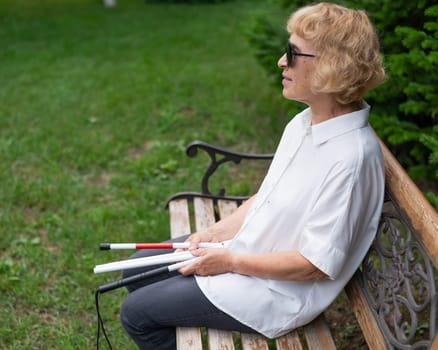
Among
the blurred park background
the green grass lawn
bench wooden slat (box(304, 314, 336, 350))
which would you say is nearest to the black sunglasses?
the blurred park background

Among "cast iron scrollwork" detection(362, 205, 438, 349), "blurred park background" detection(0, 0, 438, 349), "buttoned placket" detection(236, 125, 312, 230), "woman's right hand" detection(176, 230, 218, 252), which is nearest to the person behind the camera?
"cast iron scrollwork" detection(362, 205, 438, 349)

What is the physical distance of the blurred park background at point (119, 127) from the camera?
340 centimetres

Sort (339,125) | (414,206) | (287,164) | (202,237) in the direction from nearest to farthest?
(414,206) < (339,125) < (287,164) < (202,237)

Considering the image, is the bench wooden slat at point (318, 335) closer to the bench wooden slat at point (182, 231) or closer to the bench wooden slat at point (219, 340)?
the bench wooden slat at point (219, 340)

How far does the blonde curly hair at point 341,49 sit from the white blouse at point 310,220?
5.5 inches

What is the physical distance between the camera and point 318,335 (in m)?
2.48

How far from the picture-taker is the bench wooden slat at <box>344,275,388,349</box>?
2.26 m

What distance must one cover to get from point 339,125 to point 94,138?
12.1 feet

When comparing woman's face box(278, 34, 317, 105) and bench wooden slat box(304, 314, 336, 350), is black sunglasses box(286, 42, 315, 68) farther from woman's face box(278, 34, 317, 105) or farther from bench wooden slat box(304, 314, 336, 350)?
bench wooden slat box(304, 314, 336, 350)

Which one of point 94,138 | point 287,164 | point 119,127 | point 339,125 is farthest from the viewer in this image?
point 119,127

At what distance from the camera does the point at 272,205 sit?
93.7 inches

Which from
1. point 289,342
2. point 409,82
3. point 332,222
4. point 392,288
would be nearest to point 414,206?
point 332,222

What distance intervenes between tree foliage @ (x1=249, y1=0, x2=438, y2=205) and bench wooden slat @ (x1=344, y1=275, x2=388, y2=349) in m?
0.58

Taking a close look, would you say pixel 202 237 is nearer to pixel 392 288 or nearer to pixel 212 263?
pixel 212 263
